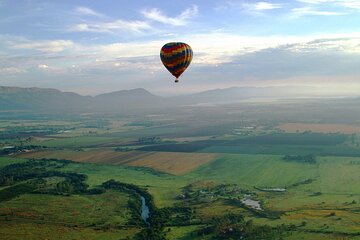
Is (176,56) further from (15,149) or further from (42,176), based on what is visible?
(15,149)

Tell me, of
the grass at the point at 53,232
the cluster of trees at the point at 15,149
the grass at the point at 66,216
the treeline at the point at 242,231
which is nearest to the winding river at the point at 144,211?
the grass at the point at 66,216

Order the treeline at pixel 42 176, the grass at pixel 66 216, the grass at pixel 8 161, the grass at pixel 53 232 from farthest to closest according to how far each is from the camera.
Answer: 1. the grass at pixel 8 161
2. the treeline at pixel 42 176
3. the grass at pixel 66 216
4. the grass at pixel 53 232

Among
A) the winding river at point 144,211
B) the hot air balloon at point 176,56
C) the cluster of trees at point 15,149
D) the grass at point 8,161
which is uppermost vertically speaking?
the hot air balloon at point 176,56

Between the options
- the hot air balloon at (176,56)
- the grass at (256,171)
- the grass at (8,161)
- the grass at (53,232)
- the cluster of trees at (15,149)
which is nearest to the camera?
the grass at (53,232)

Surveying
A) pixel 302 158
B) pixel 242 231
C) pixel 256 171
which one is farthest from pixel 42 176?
pixel 302 158

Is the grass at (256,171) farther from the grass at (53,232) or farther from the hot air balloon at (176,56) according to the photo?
the grass at (53,232)

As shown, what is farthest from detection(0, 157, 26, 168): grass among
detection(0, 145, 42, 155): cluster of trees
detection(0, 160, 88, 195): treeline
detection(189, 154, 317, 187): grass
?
detection(189, 154, 317, 187): grass

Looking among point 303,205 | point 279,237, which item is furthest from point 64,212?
point 303,205

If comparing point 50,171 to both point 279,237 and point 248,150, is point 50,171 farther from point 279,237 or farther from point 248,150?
point 279,237
